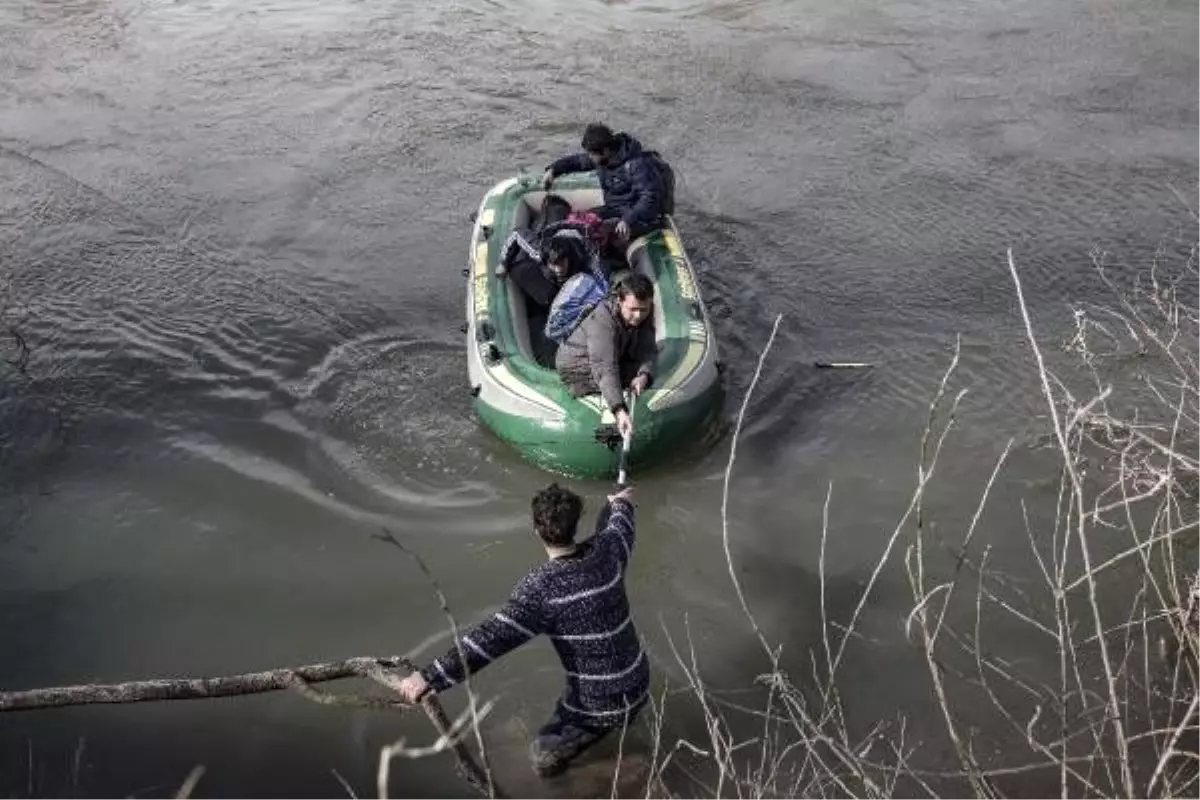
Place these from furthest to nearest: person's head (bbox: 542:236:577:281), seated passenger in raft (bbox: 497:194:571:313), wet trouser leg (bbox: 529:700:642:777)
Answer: seated passenger in raft (bbox: 497:194:571:313) → person's head (bbox: 542:236:577:281) → wet trouser leg (bbox: 529:700:642:777)

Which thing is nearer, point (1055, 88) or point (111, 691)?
point (111, 691)

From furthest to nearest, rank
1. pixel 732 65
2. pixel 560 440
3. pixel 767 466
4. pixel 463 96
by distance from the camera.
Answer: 1. pixel 732 65
2. pixel 463 96
3. pixel 767 466
4. pixel 560 440

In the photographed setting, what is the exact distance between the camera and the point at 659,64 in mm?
14391

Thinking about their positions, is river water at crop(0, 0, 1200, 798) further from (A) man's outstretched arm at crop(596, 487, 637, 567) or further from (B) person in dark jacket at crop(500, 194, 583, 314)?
(A) man's outstretched arm at crop(596, 487, 637, 567)

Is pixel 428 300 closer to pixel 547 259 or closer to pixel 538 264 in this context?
pixel 538 264

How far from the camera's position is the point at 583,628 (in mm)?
4473

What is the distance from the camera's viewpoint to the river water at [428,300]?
6207 mm

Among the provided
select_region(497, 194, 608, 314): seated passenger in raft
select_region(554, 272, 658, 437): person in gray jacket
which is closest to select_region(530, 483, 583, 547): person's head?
select_region(554, 272, 658, 437): person in gray jacket

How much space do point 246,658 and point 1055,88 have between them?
11849mm

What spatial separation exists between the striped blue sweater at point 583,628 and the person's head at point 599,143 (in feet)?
13.9

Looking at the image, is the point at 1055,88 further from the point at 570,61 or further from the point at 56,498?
the point at 56,498

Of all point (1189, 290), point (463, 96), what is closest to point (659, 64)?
point (463, 96)

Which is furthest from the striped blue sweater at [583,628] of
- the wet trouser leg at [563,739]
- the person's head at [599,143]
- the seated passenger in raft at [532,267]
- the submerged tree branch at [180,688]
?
the person's head at [599,143]

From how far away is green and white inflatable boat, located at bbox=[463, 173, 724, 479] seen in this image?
269 inches
